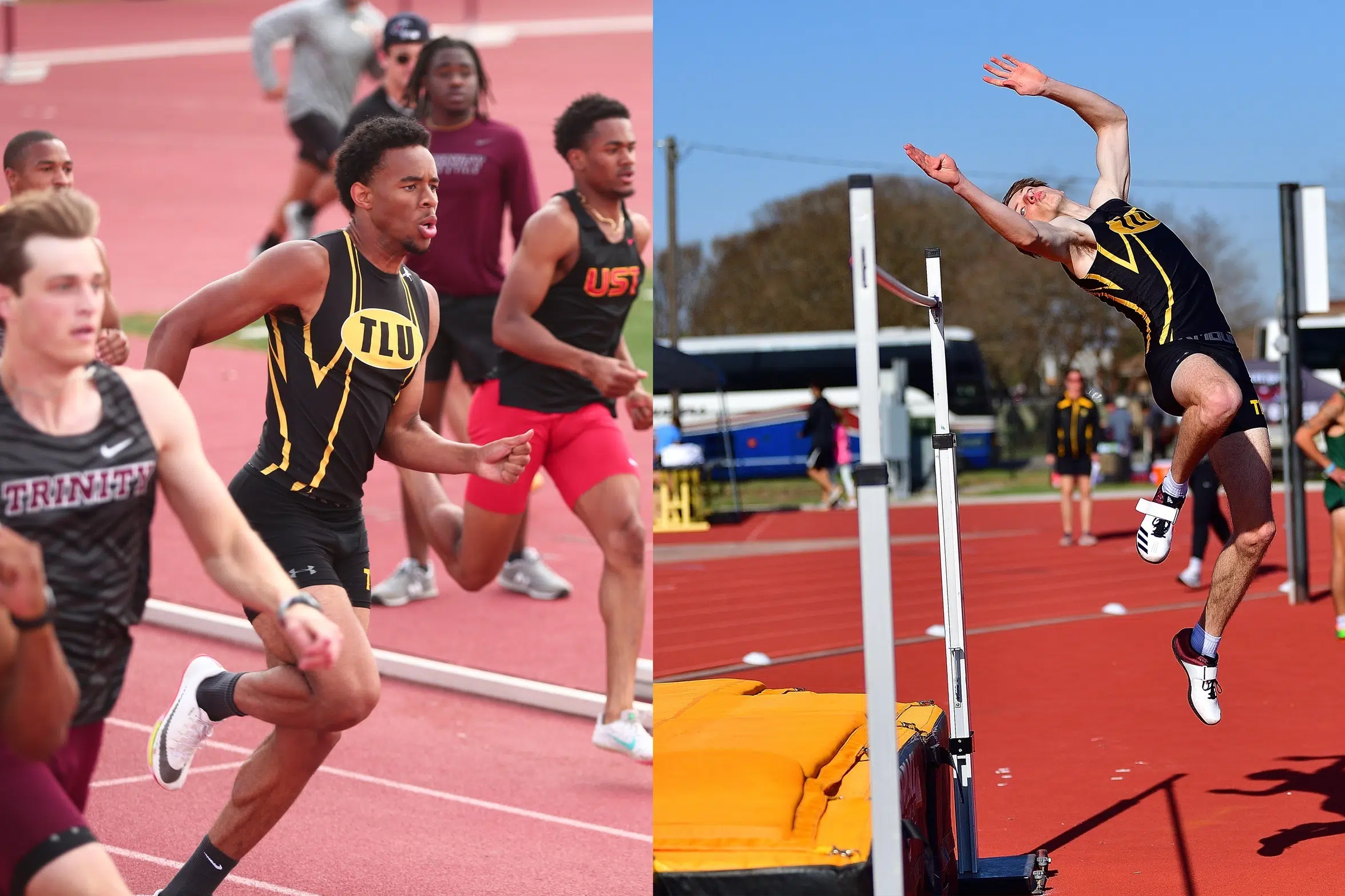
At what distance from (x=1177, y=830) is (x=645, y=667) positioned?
263 centimetres

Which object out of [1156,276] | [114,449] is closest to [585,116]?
[1156,276]

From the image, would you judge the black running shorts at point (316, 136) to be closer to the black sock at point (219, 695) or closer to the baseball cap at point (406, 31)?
the baseball cap at point (406, 31)

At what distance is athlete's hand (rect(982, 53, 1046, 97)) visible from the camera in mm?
4844

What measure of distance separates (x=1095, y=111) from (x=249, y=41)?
30.1m

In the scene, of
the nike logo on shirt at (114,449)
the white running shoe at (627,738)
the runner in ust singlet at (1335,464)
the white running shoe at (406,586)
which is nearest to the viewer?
the nike logo on shirt at (114,449)

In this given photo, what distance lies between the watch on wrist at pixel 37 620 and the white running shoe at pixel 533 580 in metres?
6.11

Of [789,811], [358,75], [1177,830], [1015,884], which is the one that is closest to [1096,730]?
[1177,830]

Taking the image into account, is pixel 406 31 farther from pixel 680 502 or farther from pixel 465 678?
pixel 680 502

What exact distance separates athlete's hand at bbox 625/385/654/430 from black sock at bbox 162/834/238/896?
255 cm

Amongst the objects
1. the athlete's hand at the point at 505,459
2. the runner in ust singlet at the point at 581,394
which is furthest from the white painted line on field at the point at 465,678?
the athlete's hand at the point at 505,459

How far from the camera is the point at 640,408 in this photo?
6.15 meters

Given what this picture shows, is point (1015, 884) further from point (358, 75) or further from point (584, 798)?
point (358, 75)

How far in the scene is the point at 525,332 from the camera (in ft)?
19.6

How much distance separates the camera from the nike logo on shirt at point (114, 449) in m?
2.94
